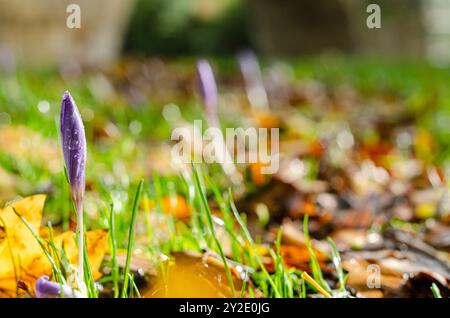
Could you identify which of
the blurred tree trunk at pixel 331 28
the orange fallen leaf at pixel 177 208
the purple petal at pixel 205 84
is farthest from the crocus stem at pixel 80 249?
the blurred tree trunk at pixel 331 28

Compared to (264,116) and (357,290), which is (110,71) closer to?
(264,116)

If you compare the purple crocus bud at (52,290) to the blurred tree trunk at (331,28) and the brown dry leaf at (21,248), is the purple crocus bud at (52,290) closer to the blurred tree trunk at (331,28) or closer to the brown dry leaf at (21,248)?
the brown dry leaf at (21,248)

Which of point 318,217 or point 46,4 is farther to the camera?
point 46,4

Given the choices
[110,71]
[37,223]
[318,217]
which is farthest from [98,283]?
[110,71]

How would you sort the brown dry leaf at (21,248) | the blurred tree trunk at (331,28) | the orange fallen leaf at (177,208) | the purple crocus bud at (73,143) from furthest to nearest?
the blurred tree trunk at (331,28) → the orange fallen leaf at (177,208) → the brown dry leaf at (21,248) → the purple crocus bud at (73,143)

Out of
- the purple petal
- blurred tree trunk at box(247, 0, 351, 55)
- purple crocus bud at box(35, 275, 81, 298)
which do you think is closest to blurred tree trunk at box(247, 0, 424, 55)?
blurred tree trunk at box(247, 0, 351, 55)
